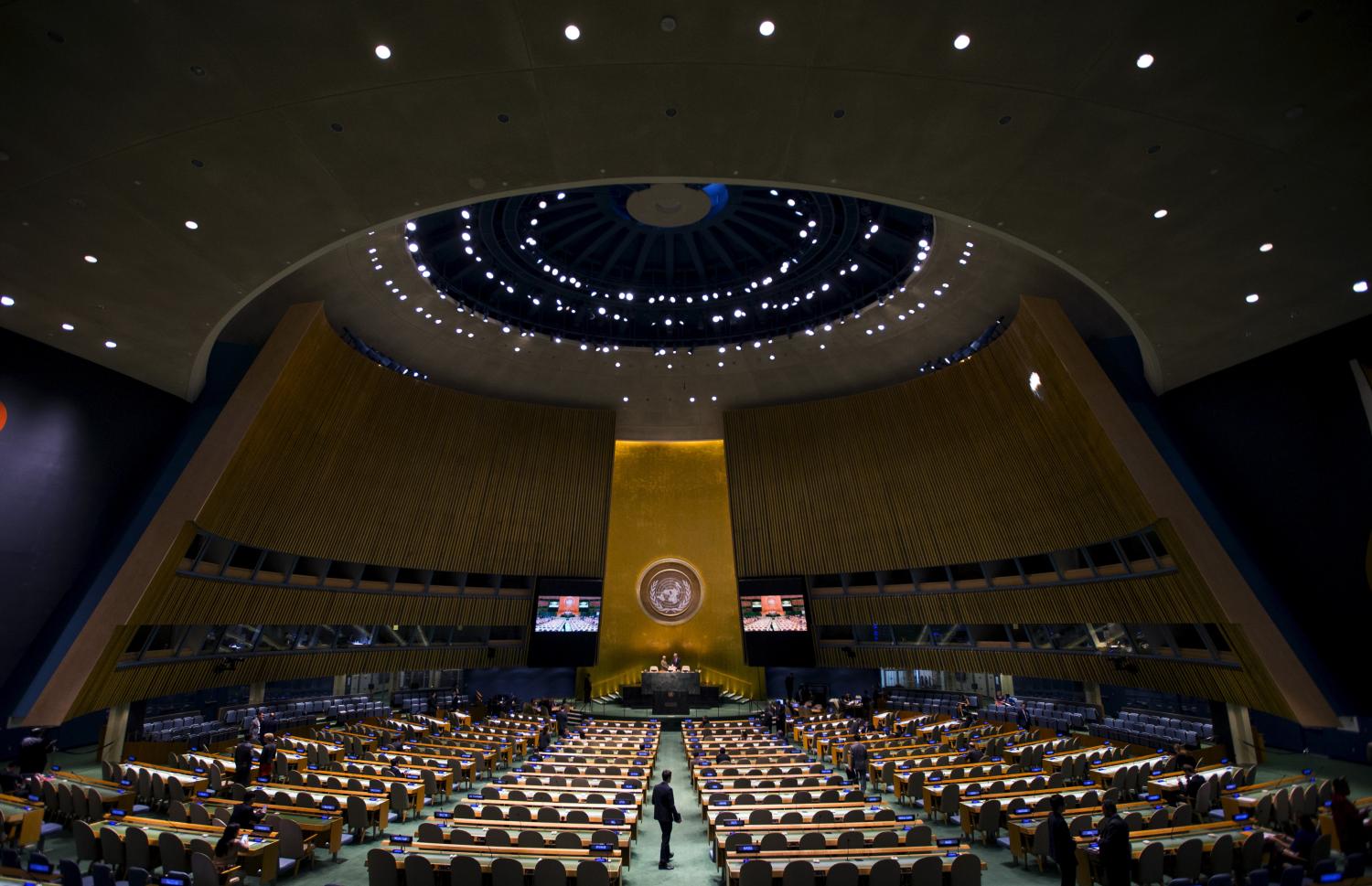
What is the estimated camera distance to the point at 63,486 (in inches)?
525

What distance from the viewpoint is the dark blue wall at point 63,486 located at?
40.8 feet

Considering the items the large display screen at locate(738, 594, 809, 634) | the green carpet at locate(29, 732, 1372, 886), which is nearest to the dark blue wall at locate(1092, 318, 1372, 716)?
the green carpet at locate(29, 732, 1372, 886)

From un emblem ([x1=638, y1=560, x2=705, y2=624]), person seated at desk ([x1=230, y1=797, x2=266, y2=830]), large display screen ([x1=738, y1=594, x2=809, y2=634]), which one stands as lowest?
person seated at desk ([x1=230, y1=797, x2=266, y2=830])

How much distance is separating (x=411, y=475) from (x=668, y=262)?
35.1 feet

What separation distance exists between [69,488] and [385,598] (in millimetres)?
9082

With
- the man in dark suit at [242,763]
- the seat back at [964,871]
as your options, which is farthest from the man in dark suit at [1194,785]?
the man in dark suit at [242,763]

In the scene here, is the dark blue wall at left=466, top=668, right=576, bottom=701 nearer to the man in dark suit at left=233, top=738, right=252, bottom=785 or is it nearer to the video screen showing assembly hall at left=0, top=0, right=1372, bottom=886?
the video screen showing assembly hall at left=0, top=0, right=1372, bottom=886

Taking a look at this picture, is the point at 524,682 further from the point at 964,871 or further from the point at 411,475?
the point at 964,871

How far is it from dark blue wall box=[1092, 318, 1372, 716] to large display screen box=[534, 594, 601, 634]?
1794cm

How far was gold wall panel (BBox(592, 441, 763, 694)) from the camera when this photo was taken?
28.4m

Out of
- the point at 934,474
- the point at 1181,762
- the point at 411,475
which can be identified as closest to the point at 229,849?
the point at 1181,762

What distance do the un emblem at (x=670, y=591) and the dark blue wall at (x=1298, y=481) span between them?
18600 mm

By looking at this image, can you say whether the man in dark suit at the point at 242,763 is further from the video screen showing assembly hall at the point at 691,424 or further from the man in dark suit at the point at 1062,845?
the man in dark suit at the point at 1062,845

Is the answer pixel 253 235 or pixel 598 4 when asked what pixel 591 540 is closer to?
pixel 253 235
